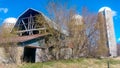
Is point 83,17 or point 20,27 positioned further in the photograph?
point 20,27

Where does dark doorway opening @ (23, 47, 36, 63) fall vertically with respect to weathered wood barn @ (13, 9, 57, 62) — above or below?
below

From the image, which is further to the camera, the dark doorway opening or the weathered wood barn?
the dark doorway opening

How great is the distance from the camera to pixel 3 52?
2400 cm

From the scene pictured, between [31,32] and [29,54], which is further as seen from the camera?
[31,32]

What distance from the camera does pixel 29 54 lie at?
88.6 feet

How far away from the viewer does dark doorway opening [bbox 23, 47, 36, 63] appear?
26069 millimetres

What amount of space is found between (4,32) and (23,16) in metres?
7.33

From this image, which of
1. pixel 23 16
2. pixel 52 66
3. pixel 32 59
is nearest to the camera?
pixel 52 66

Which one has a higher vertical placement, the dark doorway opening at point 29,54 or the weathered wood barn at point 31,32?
the weathered wood barn at point 31,32

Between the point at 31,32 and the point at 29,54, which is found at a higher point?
the point at 31,32

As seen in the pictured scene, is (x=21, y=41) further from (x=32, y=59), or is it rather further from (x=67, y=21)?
(x=67, y=21)

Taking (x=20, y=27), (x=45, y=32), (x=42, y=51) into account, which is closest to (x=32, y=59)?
(x=42, y=51)

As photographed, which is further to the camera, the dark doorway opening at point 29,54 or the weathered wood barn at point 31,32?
the dark doorway opening at point 29,54

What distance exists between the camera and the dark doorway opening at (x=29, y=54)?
26.1 meters
